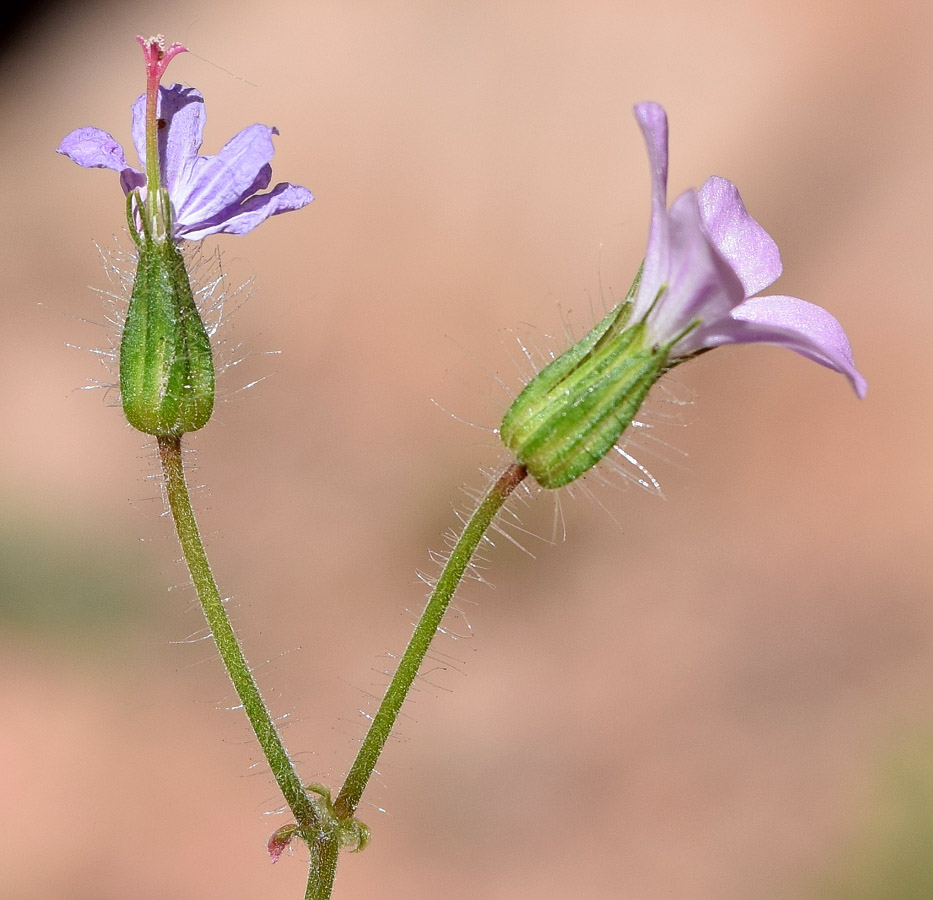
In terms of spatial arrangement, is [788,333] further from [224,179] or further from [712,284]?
[224,179]

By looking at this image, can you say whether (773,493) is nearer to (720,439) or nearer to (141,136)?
(720,439)

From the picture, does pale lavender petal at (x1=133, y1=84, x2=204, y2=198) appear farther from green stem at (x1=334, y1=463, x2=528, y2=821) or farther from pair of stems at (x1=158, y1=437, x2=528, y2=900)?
green stem at (x1=334, y1=463, x2=528, y2=821)

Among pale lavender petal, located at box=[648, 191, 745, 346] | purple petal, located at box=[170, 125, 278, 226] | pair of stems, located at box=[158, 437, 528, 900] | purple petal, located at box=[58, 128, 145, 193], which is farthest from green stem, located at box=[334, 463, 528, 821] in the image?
purple petal, located at box=[58, 128, 145, 193]

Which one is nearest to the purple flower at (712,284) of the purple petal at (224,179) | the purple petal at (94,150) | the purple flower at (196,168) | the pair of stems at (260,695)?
the pair of stems at (260,695)

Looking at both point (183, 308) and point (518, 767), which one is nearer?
point (183, 308)

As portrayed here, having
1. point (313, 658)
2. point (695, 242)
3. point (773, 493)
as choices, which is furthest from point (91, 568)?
point (695, 242)

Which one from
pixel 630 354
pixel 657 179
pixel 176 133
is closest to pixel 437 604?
pixel 630 354

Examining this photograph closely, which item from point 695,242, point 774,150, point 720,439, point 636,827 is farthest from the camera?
point 774,150

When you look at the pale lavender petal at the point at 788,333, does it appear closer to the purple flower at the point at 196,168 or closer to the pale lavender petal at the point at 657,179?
the pale lavender petal at the point at 657,179
